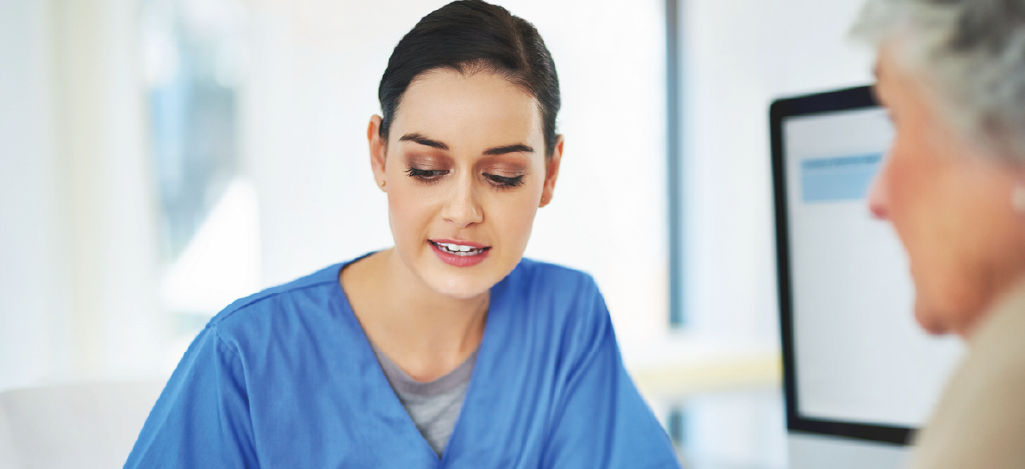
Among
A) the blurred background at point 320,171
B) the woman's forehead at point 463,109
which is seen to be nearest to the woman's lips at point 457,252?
the woman's forehead at point 463,109

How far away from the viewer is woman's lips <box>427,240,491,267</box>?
675 millimetres

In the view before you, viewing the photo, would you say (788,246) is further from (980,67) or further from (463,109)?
(980,67)

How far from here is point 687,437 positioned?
6.34 ft

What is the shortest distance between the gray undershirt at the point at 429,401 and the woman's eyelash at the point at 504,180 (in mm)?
221

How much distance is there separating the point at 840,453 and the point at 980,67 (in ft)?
2.15

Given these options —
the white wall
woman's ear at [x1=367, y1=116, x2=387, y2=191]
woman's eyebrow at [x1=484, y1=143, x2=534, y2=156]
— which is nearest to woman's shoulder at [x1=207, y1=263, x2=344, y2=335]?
woman's ear at [x1=367, y1=116, x2=387, y2=191]

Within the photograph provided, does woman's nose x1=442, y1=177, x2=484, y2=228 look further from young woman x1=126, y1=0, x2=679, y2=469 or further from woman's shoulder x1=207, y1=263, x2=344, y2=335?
woman's shoulder x1=207, y1=263, x2=344, y2=335

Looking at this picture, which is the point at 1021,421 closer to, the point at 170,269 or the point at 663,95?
the point at 170,269

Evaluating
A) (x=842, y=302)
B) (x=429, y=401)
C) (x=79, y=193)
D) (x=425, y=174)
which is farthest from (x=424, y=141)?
(x=79, y=193)

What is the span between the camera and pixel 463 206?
0.64 m

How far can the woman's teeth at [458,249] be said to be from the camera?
67 cm

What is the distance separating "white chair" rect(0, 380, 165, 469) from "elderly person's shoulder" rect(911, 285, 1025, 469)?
0.69m

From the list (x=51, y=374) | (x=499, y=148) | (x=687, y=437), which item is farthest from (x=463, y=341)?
(x=687, y=437)

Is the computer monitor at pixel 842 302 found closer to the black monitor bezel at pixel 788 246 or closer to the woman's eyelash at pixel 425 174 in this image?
the black monitor bezel at pixel 788 246
